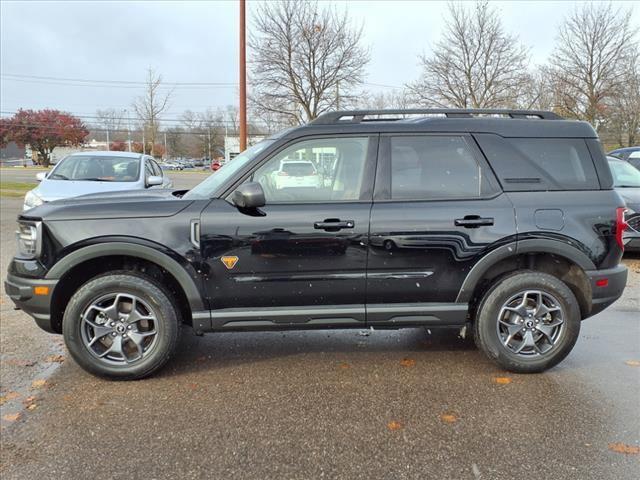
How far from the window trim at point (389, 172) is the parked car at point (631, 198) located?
465 centimetres

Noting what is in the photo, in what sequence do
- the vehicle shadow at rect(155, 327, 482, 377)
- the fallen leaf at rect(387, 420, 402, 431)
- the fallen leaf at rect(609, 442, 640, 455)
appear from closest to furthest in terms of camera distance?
1. the fallen leaf at rect(609, 442, 640, 455)
2. the fallen leaf at rect(387, 420, 402, 431)
3. the vehicle shadow at rect(155, 327, 482, 377)

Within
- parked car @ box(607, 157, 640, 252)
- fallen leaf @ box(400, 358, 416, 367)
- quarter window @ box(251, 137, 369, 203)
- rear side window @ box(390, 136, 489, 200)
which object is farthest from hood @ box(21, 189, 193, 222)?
parked car @ box(607, 157, 640, 252)

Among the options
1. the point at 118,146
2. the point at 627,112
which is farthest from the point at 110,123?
the point at 627,112

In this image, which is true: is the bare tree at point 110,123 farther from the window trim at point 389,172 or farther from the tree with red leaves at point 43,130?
the window trim at point 389,172

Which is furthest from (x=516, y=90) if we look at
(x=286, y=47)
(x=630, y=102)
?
(x=286, y=47)

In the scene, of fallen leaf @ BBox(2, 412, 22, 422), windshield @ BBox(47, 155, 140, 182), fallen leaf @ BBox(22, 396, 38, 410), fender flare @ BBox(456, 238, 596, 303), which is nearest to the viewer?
fallen leaf @ BBox(2, 412, 22, 422)

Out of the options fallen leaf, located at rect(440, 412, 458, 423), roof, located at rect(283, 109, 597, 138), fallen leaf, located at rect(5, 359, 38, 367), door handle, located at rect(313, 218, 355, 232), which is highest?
roof, located at rect(283, 109, 597, 138)

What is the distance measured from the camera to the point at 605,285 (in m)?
3.72

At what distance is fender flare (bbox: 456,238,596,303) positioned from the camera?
11.9ft

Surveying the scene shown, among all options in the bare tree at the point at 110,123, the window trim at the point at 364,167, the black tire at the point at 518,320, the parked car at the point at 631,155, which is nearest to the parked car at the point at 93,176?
the window trim at the point at 364,167

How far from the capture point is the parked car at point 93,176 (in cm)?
772

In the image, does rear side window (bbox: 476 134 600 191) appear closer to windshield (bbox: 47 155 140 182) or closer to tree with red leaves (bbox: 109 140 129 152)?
windshield (bbox: 47 155 140 182)

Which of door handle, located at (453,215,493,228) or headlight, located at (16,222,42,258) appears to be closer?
headlight, located at (16,222,42,258)

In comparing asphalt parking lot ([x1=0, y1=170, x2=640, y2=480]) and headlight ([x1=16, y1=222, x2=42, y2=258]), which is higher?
headlight ([x1=16, y1=222, x2=42, y2=258])
